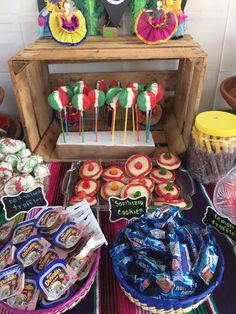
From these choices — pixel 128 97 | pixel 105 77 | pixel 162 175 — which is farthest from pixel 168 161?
pixel 105 77

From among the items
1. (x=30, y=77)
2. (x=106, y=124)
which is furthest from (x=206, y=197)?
(x=30, y=77)

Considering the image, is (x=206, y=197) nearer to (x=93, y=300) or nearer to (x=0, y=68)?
(x=93, y=300)

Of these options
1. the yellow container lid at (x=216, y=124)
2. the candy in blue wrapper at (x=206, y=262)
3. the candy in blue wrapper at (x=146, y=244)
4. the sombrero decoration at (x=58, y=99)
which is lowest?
the candy in blue wrapper at (x=206, y=262)

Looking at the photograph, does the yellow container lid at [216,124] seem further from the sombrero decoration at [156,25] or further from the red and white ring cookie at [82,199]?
the red and white ring cookie at [82,199]

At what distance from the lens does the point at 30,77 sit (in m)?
1.13

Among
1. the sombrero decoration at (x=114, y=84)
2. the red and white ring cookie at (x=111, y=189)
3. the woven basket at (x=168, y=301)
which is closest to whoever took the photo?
the woven basket at (x=168, y=301)

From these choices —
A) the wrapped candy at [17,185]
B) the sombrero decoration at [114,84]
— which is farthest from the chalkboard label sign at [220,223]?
the sombrero decoration at [114,84]

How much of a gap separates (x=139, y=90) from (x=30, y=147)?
0.48 meters

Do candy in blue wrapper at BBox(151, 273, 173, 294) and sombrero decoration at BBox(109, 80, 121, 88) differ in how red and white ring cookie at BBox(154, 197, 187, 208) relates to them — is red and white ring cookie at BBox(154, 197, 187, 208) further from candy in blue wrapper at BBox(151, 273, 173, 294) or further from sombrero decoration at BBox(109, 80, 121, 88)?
sombrero decoration at BBox(109, 80, 121, 88)

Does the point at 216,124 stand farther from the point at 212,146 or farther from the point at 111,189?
the point at 111,189

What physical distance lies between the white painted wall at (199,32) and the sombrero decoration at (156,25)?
0.69 ft

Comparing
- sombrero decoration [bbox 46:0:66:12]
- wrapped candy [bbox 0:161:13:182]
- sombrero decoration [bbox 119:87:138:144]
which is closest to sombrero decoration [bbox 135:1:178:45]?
sombrero decoration [bbox 119:87:138:144]

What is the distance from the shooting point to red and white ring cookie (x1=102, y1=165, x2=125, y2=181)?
106 centimetres

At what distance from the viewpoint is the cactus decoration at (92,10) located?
1.09 metres
